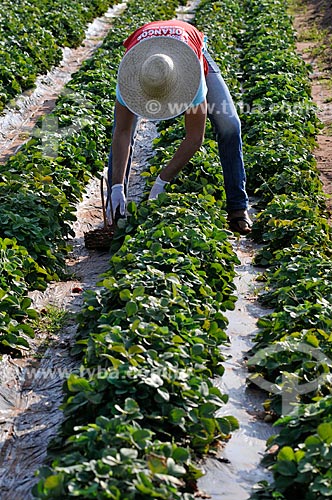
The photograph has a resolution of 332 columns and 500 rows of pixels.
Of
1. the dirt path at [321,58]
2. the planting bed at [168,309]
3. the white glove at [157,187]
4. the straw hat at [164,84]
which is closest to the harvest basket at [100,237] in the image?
the planting bed at [168,309]

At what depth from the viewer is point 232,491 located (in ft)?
11.1

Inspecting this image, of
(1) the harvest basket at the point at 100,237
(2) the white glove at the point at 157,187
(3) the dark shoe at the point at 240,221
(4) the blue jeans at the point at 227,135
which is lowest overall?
(1) the harvest basket at the point at 100,237

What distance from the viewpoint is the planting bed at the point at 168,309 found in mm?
3150

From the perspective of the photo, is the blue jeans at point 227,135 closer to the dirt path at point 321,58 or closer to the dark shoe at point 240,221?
the dark shoe at point 240,221

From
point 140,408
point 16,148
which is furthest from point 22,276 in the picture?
point 16,148

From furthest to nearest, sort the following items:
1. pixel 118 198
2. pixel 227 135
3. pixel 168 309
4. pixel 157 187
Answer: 1. pixel 227 135
2. pixel 157 187
3. pixel 118 198
4. pixel 168 309

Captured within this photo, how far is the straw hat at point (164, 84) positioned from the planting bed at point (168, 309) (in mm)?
663

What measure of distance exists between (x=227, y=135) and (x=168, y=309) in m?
2.42

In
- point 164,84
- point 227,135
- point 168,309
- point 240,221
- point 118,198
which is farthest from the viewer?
point 240,221

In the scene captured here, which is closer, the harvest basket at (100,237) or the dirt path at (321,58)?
the harvest basket at (100,237)

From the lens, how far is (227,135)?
6121 mm

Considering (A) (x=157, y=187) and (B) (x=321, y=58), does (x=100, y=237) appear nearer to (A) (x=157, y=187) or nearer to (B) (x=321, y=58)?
(A) (x=157, y=187)

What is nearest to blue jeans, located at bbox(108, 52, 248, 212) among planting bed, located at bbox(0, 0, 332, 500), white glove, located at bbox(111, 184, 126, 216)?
planting bed, located at bbox(0, 0, 332, 500)

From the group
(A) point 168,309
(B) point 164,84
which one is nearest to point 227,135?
(B) point 164,84
